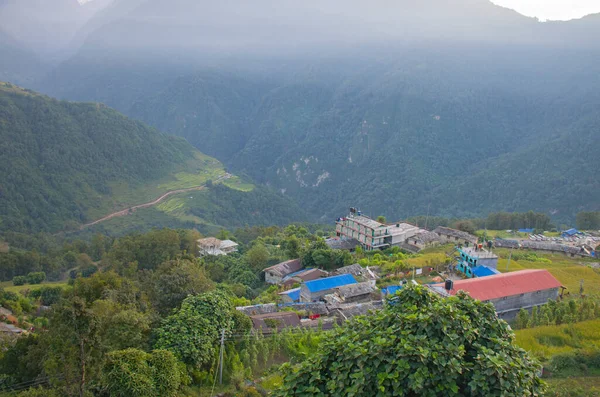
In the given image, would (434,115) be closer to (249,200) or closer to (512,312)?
(249,200)

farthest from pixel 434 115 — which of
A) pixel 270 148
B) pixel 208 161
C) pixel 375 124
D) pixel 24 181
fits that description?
pixel 24 181

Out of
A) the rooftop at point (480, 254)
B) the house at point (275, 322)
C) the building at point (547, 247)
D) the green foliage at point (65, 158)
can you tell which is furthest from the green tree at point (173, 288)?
the green foliage at point (65, 158)

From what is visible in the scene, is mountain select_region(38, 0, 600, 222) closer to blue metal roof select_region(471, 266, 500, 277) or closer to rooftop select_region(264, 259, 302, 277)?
rooftop select_region(264, 259, 302, 277)

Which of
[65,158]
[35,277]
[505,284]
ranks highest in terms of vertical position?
[65,158]

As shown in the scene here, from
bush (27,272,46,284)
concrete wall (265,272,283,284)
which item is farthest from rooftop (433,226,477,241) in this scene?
bush (27,272,46,284)

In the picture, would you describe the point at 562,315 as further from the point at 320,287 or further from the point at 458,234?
the point at 458,234

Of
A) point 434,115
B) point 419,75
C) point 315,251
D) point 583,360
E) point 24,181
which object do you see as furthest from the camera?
point 419,75

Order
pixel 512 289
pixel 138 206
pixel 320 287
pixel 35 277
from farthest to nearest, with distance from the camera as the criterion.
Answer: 1. pixel 138 206
2. pixel 35 277
3. pixel 320 287
4. pixel 512 289

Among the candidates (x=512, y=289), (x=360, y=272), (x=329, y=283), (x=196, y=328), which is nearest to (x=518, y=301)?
(x=512, y=289)
